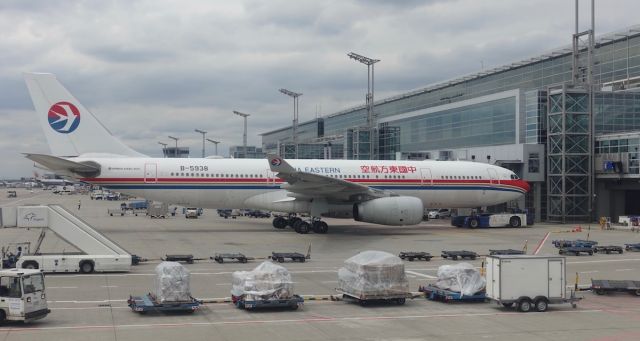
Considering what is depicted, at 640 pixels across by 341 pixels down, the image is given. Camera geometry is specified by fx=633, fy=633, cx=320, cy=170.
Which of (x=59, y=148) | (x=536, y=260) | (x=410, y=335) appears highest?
(x=59, y=148)

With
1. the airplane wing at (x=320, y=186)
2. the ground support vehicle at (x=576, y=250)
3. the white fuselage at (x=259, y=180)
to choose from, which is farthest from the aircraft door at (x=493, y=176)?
the ground support vehicle at (x=576, y=250)

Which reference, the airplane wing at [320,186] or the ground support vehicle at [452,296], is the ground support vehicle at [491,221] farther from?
the ground support vehicle at [452,296]

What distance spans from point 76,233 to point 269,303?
8731mm

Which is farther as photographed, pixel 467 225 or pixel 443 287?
pixel 467 225

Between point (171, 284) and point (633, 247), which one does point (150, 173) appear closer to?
point (171, 284)

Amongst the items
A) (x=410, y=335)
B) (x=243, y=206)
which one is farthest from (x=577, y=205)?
(x=410, y=335)

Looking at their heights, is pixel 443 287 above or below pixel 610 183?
below

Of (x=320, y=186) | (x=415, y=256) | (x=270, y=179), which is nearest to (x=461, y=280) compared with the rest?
(x=415, y=256)

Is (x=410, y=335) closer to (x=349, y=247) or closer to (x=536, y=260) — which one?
(x=536, y=260)

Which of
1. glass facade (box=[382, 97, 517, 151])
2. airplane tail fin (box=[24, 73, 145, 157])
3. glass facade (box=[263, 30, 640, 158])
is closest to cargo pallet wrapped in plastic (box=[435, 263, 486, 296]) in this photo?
airplane tail fin (box=[24, 73, 145, 157])

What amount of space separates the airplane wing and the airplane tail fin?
10661mm

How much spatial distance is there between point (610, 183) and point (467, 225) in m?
14.8

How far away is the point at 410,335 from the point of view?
13016 mm

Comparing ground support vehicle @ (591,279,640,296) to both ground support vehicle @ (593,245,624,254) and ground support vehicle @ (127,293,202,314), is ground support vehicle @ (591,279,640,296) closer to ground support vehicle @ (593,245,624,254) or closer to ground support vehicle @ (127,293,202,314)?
ground support vehicle @ (593,245,624,254)
